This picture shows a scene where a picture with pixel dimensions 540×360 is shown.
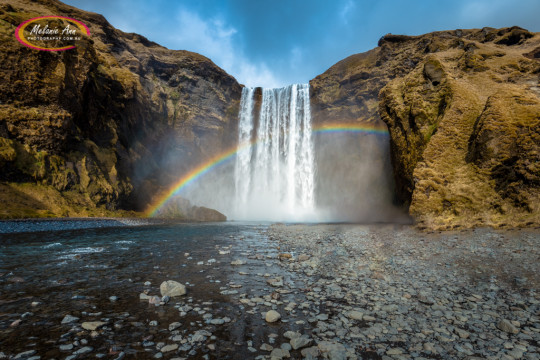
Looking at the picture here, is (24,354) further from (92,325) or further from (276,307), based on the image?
(276,307)

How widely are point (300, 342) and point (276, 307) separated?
128cm

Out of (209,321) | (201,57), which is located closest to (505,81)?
(209,321)

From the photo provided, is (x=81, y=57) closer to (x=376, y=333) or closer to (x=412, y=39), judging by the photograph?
(x=376, y=333)

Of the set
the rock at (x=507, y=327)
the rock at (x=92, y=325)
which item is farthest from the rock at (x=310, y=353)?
the rock at (x=92, y=325)

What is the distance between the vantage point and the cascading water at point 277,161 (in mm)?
43000

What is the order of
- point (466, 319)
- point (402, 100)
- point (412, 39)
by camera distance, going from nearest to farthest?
1. point (466, 319)
2. point (402, 100)
3. point (412, 39)

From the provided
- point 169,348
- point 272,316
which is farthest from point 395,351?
point 169,348

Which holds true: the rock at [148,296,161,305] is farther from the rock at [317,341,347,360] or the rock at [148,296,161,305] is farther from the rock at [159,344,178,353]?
the rock at [317,341,347,360]

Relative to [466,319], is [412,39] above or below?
above

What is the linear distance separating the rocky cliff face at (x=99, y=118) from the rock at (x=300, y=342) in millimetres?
24674

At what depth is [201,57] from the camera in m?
48.6

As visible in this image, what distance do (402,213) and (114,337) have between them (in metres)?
25.1

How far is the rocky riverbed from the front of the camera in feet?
10.2

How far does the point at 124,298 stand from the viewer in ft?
15.5
